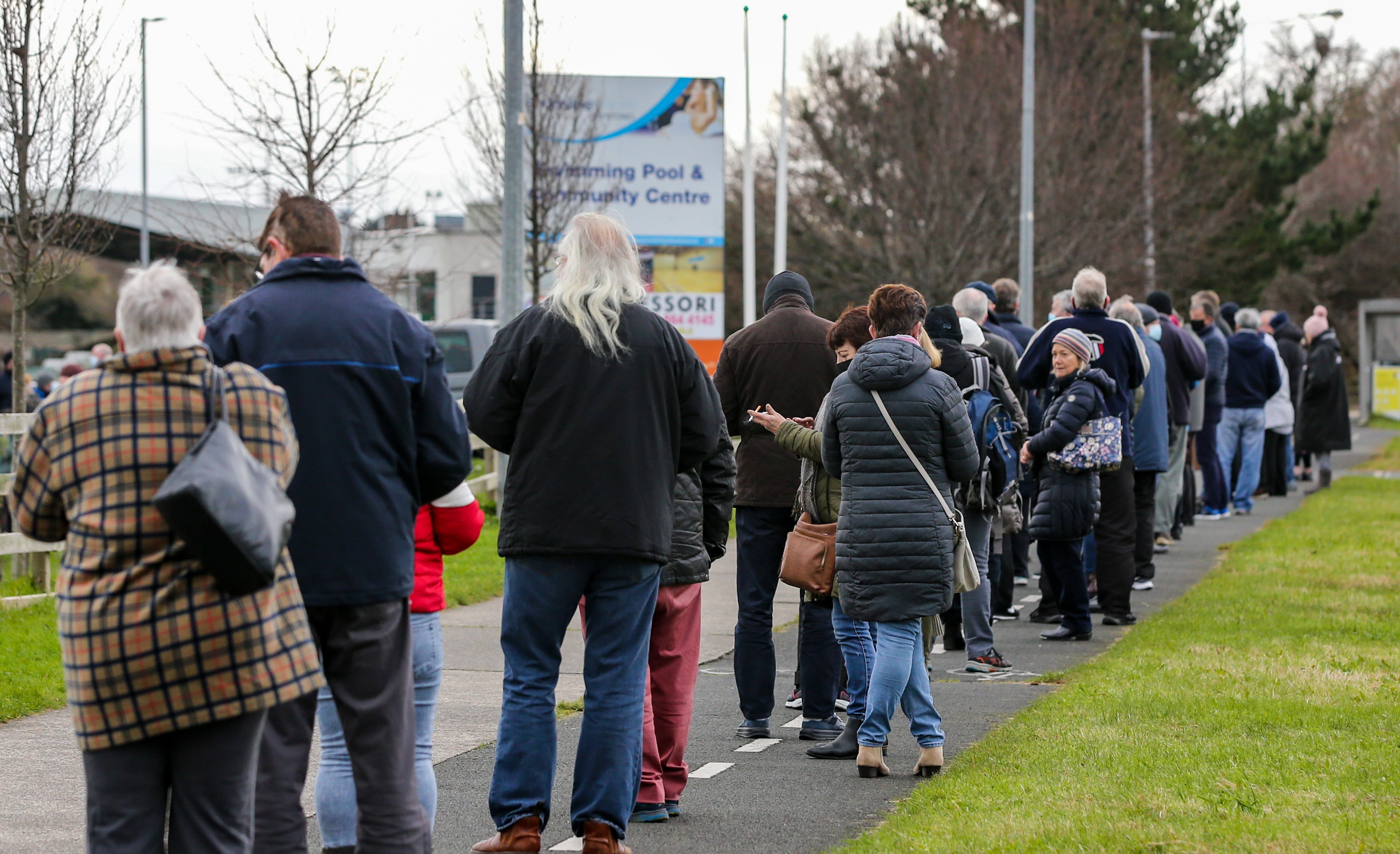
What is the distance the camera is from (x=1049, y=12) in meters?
36.7

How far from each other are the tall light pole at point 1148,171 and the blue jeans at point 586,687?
2848cm

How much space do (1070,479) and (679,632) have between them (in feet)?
14.1

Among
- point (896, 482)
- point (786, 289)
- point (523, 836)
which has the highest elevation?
point (786, 289)

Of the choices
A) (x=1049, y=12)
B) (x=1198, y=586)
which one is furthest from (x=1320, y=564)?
(x=1049, y=12)

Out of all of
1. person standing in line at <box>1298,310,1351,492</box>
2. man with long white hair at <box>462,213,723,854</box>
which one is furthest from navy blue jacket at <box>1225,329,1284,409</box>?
man with long white hair at <box>462,213,723,854</box>

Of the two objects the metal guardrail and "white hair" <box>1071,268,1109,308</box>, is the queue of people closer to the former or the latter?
"white hair" <box>1071,268,1109,308</box>

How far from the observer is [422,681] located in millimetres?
4539

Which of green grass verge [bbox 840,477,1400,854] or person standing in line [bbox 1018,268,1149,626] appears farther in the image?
person standing in line [bbox 1018,268,1149,626]

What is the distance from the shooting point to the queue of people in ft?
11.3

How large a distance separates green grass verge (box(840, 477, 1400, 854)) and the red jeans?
74 centimetres

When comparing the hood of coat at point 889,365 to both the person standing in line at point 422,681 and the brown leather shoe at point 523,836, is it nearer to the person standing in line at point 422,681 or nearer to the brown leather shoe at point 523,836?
the person standing in line at point 422,681

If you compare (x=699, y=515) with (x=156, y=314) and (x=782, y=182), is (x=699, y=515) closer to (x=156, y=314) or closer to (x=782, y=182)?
(x=156, y=314)

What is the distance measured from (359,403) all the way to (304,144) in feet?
34.4

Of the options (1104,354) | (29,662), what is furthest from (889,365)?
(29,662)
